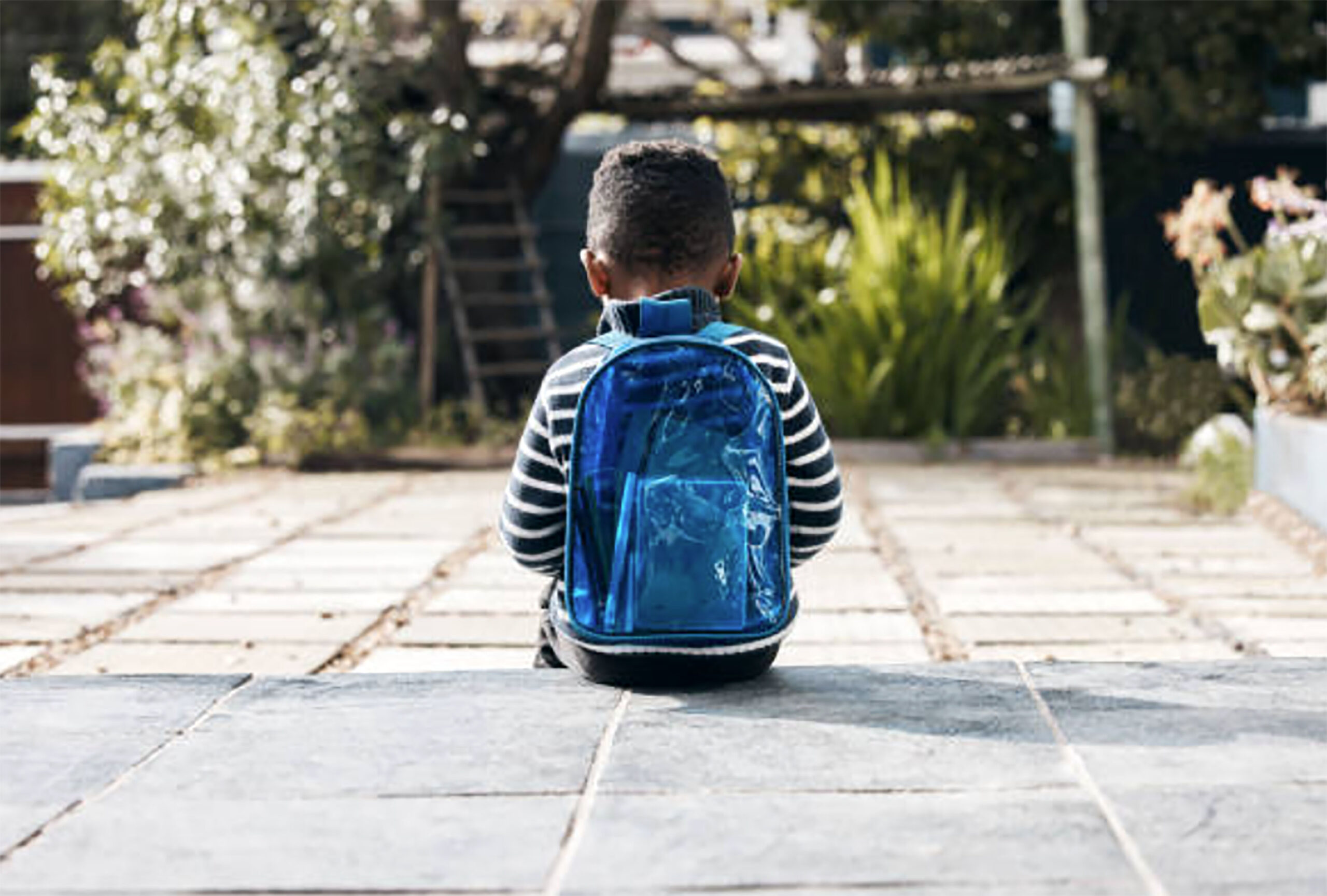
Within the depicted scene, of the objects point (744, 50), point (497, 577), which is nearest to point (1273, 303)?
point (497, 577)

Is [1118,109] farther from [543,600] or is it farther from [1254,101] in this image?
[543,600]

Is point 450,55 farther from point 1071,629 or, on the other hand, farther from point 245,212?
point 1071,629

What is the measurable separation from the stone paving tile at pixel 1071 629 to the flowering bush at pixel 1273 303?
202 centimetres

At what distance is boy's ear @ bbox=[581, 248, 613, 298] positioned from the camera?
2900mm

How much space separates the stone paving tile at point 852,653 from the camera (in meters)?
3.97

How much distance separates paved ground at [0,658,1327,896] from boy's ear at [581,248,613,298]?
2.04ft

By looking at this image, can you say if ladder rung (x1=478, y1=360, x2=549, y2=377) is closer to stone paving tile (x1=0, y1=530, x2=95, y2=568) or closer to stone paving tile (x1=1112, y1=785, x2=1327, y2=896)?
stone paving tile (x1=0, y1=530, x2=95, y2=568)

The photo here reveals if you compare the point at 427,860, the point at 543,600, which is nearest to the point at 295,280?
the point at 543,600

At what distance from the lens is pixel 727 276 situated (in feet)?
9.59

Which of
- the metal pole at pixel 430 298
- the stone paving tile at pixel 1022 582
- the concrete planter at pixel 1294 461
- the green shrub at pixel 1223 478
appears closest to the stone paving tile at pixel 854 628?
the stone paving tile at pixel 1022 582

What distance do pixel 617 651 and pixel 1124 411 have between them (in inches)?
258

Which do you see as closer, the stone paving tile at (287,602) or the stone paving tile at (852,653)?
the stone paving tile at (852,653)

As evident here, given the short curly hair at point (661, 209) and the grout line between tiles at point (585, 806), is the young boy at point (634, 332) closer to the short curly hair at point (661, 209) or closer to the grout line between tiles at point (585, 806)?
the short curly hair at point (661, 209)

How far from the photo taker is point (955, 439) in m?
8.75
